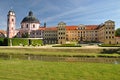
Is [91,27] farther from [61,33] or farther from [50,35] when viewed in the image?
[50,35]

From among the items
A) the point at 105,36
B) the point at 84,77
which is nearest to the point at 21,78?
the point at 84,77

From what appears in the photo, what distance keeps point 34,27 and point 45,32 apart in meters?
7.88

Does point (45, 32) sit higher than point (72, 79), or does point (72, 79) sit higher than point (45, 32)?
point (45, 32)

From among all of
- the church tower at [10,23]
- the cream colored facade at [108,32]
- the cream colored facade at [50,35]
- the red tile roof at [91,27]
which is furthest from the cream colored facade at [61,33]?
the church tower at [10,23]

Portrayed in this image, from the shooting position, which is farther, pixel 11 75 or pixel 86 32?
pixel 86 32

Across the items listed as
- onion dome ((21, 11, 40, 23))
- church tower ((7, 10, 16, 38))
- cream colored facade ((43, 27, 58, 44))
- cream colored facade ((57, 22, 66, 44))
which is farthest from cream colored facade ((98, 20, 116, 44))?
church tower ((7, 10, 16, 38))

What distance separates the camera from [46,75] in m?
12.5

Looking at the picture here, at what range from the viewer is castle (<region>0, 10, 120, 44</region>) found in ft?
298

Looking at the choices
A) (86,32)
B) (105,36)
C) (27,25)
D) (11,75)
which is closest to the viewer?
(11,75)

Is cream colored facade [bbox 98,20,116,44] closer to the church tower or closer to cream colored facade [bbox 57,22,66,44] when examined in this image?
cream colored facade [bbox 57,22,66,44]

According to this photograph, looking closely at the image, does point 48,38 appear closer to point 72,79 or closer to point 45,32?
point 45,32

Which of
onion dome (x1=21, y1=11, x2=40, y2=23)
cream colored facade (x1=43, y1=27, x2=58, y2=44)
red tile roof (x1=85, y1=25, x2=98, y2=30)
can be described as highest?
onion dome (x1=21, y1=11, x2=40, y2=23)

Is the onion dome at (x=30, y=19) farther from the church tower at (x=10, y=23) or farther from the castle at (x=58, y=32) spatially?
the church tower at (x=10, y=23)

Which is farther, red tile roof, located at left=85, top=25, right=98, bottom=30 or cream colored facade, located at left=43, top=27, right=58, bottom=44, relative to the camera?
cream colored facade, located at left=43, top=27, right=58, bottom=44
